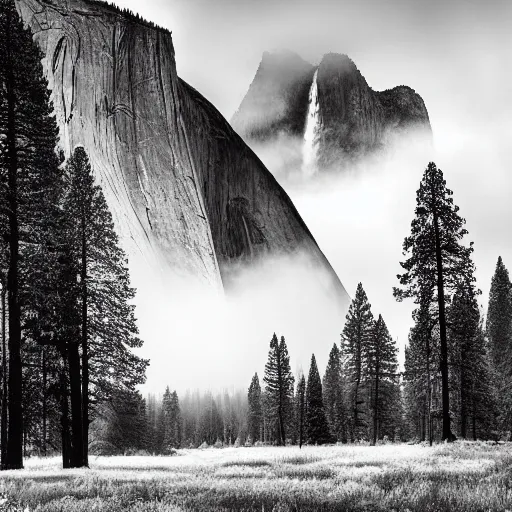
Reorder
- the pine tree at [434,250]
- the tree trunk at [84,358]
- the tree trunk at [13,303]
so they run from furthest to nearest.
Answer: the pine tree at [434,250]
the tree trunk at [84,358]
the tree trunk at [13,303]

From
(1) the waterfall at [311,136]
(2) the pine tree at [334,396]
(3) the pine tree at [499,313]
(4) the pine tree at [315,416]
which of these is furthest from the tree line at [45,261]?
(1) the waterfall at [311,136]

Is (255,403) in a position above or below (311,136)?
below

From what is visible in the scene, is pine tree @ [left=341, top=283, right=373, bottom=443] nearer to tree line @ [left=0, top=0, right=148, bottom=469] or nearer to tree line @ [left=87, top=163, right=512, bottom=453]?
tree line @ [left=87, top=163, right=512, bottom=453]

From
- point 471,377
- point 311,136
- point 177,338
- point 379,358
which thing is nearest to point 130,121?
point 177,338

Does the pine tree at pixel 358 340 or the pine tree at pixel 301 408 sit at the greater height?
the pine tree at pixel 358 340

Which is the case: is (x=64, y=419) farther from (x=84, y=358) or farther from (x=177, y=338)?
(x=177, y=338)

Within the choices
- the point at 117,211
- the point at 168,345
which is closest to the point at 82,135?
the point at 117,211

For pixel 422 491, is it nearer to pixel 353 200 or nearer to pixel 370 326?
pixel 370 326

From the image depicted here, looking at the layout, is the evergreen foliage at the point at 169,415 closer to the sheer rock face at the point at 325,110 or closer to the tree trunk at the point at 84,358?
the tree trunk at the point at 84,358
